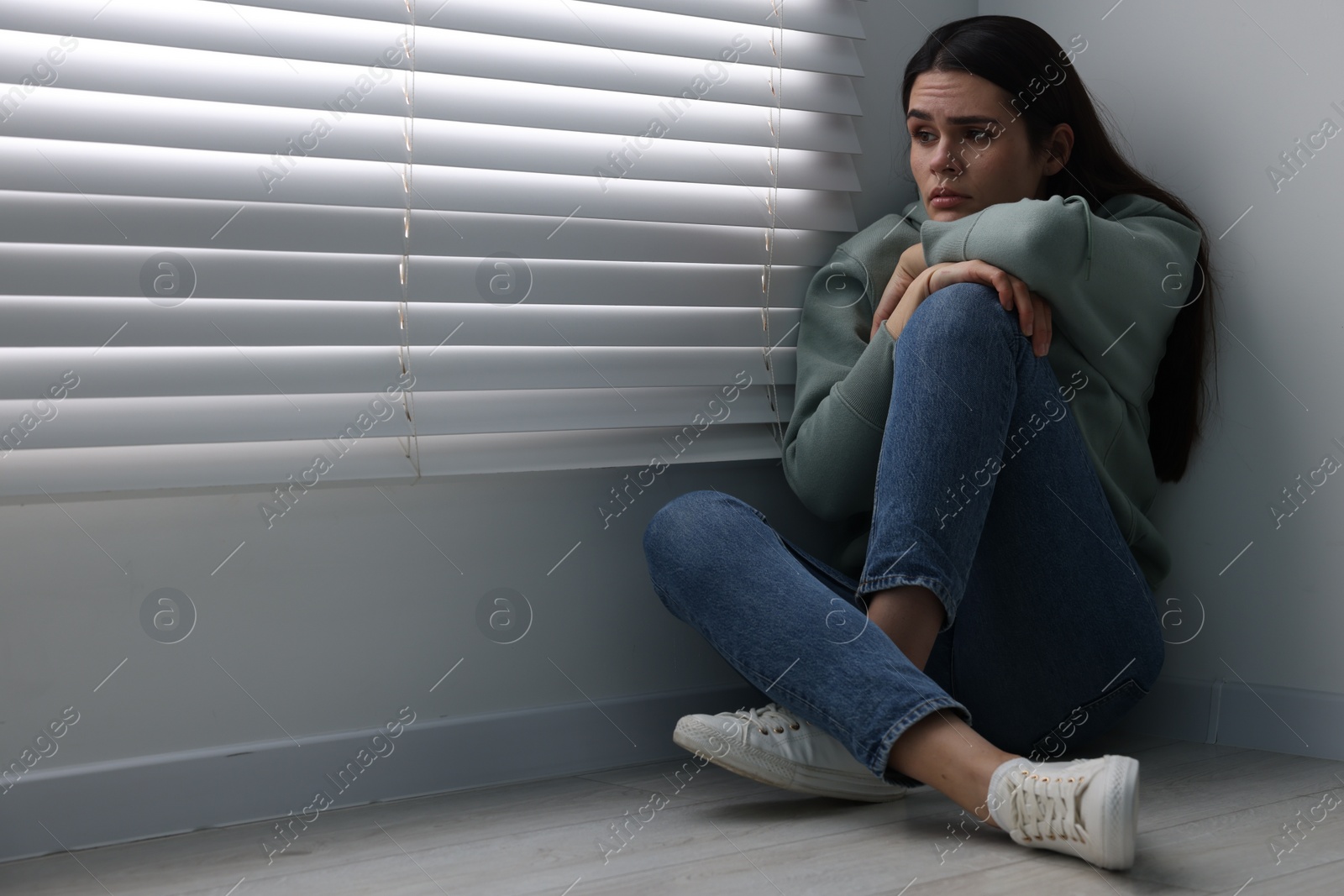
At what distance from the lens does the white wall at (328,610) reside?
37.9 inches

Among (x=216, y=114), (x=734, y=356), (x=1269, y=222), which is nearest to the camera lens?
(x=216, y=114)

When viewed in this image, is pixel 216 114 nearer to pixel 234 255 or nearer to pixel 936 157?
pixel 234 255

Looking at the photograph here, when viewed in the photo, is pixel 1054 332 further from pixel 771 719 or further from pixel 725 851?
pixel 725 851

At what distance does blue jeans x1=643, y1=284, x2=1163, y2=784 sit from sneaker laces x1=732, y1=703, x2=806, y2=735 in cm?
2

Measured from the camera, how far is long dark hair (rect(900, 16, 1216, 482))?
1.20 metres

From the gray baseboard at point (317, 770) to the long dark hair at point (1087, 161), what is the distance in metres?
0.62

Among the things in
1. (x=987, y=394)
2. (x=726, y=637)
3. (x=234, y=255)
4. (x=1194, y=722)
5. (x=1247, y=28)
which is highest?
(x=1247, y=28)

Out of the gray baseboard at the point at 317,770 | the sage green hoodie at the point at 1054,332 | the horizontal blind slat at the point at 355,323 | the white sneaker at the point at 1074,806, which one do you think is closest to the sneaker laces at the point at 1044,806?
the white sneaker at the point at 1074,806

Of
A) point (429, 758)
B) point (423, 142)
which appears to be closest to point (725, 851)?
point (429, 758)

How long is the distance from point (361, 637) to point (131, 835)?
0.88 ft

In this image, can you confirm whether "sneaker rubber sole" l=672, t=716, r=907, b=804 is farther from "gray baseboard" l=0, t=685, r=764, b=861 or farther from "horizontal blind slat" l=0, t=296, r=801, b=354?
"horizontal blind slat" l=0, t=296, r=801, b=354

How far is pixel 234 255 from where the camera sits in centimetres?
101

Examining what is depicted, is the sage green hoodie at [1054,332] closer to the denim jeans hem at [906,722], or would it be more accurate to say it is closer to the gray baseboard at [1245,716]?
the gray baseboard at [1245,716]

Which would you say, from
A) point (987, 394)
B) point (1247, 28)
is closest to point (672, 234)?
point (987, 394)
